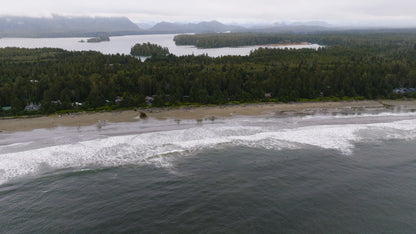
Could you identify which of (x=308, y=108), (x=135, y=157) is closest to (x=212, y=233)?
(x=135, y=157)

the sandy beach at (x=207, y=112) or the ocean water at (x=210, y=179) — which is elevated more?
the sandy beach at (x=207, y=112)

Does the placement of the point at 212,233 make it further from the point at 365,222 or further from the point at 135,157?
Result: the point at 135,157

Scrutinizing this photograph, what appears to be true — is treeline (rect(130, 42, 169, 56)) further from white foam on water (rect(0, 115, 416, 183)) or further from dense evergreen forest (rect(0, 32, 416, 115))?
white foam on water (rect(0, 115, 416, 183))

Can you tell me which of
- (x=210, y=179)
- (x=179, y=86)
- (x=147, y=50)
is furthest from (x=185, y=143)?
(x=147, y=50)

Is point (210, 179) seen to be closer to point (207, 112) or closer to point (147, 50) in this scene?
point (207, 112)

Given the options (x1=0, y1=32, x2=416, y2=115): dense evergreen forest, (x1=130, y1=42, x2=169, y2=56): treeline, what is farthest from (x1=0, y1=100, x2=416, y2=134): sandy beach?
(x1=130, y1=42, x2=169, y2=56): treeline

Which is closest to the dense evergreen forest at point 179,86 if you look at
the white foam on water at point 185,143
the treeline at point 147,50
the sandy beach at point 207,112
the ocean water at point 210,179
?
the sandy beach at point 207,112

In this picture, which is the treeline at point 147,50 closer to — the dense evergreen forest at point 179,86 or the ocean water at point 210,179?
the dense evergreen forest at point 179,86

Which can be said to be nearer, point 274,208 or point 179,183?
point 274,208
